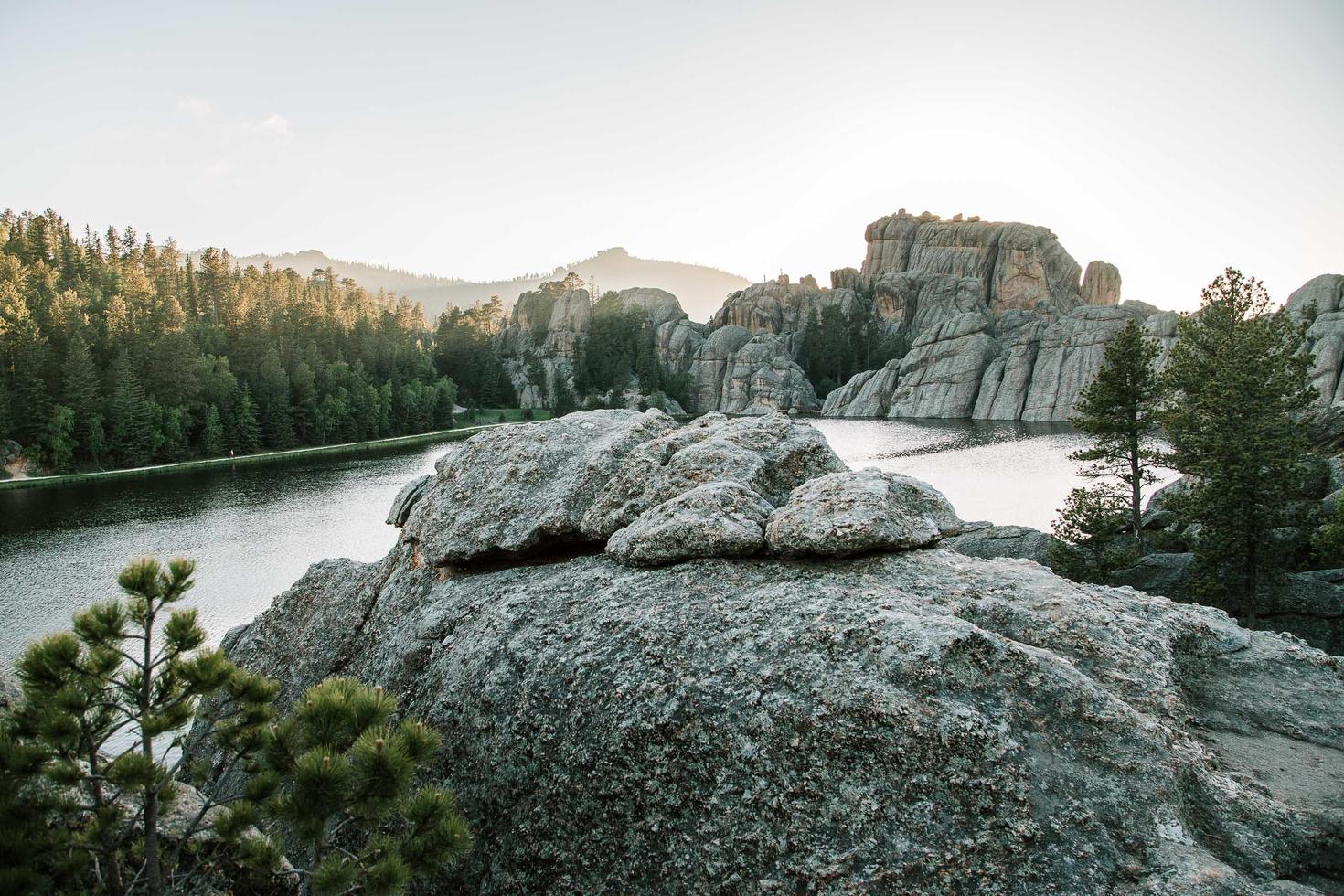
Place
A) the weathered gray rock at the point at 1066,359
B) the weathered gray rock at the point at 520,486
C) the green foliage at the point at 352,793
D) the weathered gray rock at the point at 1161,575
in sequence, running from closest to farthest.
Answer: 1. the green foliage at the point at 352,793
2. the weathered gray rock at the point at 520,486
3. the weathered gray rock at the point at 1161,575
4. the weathered gray rock at the point at 1066,359

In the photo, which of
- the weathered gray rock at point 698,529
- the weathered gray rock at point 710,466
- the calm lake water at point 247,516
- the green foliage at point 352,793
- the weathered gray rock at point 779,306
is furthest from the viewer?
the weathered gray rock at point 779,306

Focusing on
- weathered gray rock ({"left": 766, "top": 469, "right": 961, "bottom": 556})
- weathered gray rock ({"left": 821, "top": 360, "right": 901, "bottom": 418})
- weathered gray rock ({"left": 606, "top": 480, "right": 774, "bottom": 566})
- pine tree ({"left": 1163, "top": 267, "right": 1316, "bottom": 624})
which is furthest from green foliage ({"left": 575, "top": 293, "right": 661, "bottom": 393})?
weathered gray rock ({"left": 766, "top": 469, "right": 961, "bottom": 556})

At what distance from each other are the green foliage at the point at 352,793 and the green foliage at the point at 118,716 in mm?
369

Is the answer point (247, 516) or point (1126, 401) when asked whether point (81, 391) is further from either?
point (1126, 401)

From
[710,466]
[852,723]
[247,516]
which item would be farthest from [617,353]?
[852,723]

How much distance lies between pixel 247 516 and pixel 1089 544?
5162 centimetres

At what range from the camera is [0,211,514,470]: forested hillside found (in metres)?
76.5

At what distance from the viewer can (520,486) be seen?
28.2ft

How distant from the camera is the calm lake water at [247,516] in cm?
3209

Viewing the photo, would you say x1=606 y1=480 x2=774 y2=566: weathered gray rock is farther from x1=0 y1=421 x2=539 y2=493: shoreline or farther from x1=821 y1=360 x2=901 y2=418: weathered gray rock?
x1=821 y1=360 x2=901 y2=418: weathered gray rock

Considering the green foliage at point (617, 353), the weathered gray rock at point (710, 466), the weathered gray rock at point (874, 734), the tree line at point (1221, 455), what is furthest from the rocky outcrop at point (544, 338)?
the weathered gray rock at point (874, 734)

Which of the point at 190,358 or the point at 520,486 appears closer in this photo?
the point at 520,486

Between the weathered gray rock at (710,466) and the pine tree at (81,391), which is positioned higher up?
the pine tree at (81,391)

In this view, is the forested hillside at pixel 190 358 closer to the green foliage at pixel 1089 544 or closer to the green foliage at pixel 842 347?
the green foliage at pixel 842 347
